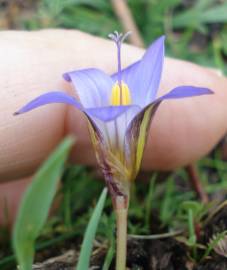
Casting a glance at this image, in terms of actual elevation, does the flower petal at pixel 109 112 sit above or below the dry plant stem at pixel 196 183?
above

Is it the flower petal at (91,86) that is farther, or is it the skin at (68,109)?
the skin at (68,109)

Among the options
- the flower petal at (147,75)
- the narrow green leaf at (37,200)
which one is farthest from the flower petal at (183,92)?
the narrow green leaf at (37,200)

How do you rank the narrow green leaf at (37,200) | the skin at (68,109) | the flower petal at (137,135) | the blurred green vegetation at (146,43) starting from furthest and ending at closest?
1. the blurred green vegetation at (146,43)
2. the skin at (68,109)
3. the flower petal at (137,135)
4. the narrow green leaf at (37,200)

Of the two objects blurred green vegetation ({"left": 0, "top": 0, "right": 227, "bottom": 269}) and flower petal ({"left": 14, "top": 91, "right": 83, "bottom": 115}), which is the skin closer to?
blurred green vegetation ({"left": 0, "top": 0, "right": 227, "bottom": 269})

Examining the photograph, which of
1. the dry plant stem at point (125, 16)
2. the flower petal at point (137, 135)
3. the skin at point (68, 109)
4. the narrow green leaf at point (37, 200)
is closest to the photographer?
the narrow green leaf at point (37, 200)

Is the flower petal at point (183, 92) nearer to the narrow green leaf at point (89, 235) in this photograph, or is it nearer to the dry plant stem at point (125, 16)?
the narrow green leaf at point (89, 235)

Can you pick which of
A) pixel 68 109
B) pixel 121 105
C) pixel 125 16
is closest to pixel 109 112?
pixel 121 105

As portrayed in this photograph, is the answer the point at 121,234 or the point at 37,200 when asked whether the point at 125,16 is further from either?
the point at 37,200

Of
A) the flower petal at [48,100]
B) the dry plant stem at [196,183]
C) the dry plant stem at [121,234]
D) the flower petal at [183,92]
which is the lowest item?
the dry plant stem at [196,183]
